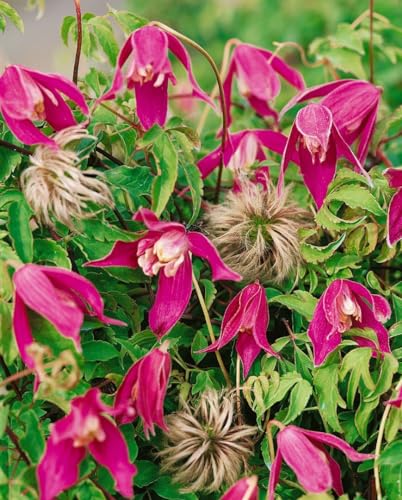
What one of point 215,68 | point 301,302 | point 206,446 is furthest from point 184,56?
point 206,446

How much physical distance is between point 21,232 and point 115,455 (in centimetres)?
20

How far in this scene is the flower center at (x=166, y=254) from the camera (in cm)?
68

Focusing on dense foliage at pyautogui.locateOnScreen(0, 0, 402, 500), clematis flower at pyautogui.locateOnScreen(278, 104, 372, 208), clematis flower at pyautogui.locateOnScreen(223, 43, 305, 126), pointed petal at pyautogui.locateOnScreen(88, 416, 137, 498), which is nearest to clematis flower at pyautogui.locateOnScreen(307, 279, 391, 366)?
dense foliage at pyautogui.locateOnScreen(0, 0, 402, 500)

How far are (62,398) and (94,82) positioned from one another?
1.28ft

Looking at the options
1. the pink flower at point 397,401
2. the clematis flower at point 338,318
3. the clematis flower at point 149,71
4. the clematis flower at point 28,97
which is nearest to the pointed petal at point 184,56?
the clematis flower at point 149,71

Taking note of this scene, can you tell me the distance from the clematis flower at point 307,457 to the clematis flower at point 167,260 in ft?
0.45

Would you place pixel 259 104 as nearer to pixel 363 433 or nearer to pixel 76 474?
pixel 363 433

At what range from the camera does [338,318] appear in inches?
28.0

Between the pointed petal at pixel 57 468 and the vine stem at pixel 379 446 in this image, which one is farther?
the vine stem at pixel 379 446

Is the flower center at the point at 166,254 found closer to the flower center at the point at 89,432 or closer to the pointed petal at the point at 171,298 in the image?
the pointed petal at the point at 171,298

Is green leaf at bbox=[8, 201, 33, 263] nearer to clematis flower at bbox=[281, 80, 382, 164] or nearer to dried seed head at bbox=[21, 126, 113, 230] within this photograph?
dried seed head at bbox=[21, 126, 113, 230]

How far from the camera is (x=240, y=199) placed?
83cm

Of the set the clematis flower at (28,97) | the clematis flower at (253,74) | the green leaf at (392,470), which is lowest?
the green leaf at (392,470)

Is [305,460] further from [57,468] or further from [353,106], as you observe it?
[353,106]
